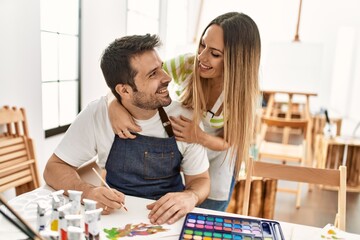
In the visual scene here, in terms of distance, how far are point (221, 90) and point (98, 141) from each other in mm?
648

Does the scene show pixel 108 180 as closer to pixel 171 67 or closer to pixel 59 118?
pixel 171 67

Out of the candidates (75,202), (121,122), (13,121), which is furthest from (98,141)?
(13,121)

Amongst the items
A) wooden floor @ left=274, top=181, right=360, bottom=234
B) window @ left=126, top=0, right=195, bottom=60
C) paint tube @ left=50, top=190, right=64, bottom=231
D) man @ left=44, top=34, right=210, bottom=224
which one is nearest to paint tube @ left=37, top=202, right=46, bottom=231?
paint tube @ left=50, top=190, right=64, bottom=231

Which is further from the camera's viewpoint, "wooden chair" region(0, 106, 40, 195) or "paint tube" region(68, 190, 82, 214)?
"wooden chair" region(0, 106, 40, 195)

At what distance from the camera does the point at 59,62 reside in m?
2.79

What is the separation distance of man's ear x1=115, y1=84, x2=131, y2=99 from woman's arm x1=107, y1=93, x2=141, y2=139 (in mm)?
50

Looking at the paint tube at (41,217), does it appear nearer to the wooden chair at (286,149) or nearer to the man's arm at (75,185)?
the man's arm at (75,185)

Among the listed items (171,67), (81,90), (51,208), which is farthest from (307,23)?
(51,208)

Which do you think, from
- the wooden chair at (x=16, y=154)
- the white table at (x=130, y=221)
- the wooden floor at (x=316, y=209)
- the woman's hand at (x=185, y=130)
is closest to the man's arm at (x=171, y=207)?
the white table at (x=130, y=221)

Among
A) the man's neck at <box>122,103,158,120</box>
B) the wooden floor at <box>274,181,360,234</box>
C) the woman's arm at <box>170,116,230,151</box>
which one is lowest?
the wooden floor at <box>274,181,360,234</box>

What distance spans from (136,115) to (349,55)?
21.2 feet

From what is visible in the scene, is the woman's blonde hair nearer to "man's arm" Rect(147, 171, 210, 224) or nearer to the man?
the man

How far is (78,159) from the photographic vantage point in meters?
1.41

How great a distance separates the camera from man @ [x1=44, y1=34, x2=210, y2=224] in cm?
138
